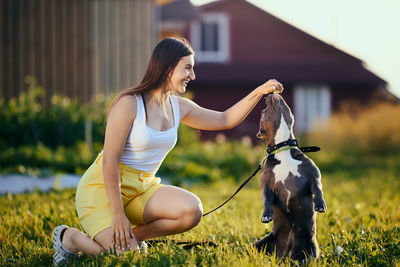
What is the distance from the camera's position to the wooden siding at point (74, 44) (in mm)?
10172

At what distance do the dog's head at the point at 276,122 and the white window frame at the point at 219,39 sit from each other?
16217 millimetres

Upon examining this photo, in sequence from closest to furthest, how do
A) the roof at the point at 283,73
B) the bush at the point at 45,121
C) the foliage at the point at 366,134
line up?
the bush at the point at 45,121
the foliage at the point at 366,134
the roof at the point at 283,73

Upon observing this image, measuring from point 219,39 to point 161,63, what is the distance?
A: 16386 mm

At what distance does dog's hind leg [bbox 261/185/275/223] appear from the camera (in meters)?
2.88

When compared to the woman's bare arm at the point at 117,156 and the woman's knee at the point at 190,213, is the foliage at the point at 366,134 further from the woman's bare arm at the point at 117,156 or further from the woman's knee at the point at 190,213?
the woman's bare arm at the point at 117,156

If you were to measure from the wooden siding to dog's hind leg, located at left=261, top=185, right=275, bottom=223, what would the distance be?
310 inches

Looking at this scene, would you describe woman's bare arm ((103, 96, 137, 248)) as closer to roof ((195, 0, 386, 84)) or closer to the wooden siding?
the wooden siding

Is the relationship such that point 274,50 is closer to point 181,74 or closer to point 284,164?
point 181,74

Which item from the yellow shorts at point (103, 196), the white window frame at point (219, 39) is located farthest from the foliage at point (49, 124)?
the white window frame at point (219, 39)

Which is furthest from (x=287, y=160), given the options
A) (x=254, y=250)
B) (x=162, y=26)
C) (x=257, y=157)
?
(x=162, y=26)

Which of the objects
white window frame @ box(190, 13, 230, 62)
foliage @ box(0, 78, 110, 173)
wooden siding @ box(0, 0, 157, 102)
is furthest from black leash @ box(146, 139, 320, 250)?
white window frame @ box(190, 13, 230, 62)

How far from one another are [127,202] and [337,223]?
1.90 meters

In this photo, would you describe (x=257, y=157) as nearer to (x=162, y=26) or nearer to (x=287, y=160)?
(x=287, y=160)

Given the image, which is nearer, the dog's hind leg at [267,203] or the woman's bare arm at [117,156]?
the dog's hind leg at [267,203]
